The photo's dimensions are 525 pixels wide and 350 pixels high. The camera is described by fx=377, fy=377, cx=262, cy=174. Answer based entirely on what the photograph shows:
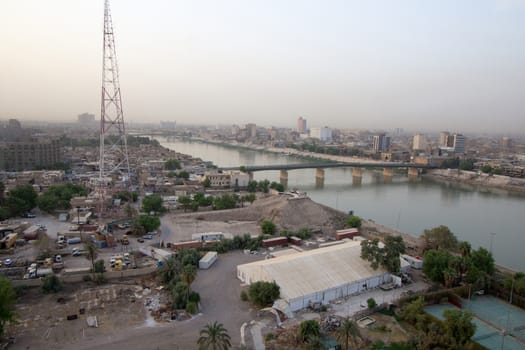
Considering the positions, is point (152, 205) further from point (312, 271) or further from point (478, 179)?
point (478, 179)

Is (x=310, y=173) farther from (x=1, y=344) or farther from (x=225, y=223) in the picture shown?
(x=1, y=344)

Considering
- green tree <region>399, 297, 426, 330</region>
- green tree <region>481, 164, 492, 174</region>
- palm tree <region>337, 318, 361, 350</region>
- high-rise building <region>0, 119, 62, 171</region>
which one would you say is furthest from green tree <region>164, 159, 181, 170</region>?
green tree <region>481, 164, 492, 174</region>

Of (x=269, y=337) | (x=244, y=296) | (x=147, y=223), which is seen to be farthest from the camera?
(x=147, y=223)

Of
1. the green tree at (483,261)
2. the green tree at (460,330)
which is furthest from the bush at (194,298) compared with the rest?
the green tree at (483,261)

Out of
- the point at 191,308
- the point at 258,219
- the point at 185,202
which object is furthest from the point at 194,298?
the point at 185,202

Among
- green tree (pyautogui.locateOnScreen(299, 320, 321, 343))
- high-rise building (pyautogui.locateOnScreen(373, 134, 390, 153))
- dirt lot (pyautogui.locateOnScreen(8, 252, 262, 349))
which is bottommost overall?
dirt lot (pyautogui.locateOnScreen(8, 252, 262, 349))

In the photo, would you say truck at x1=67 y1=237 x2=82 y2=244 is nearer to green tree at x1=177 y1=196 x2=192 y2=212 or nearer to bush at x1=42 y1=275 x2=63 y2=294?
bush at x1=42 y1=275 x2=63 y2=294
